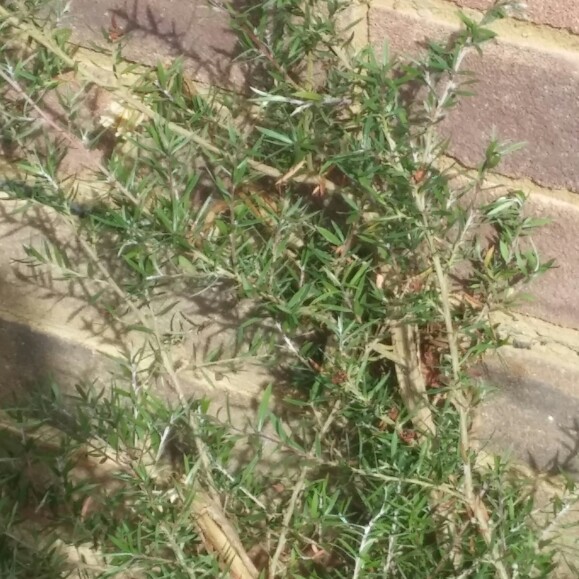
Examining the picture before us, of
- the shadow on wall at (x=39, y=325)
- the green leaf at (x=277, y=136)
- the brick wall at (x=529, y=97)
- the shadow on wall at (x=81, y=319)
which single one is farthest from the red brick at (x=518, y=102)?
the shadow on wall at (x=39, y=325)

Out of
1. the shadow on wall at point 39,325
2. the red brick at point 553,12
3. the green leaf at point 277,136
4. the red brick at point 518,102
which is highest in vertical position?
the red brick at point 553,12

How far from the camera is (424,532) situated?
2.86 ft

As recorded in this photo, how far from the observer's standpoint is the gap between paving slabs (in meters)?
0.81

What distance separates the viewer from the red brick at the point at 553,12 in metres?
0.71

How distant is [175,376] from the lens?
0.91 metres

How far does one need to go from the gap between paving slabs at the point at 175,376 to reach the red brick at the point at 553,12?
24 centimetres

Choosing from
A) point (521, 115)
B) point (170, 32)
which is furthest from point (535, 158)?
point (170, 32)

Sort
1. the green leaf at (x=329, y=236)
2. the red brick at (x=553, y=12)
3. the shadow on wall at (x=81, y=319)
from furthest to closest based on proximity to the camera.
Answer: the shadow on wall at (x=81, y=319) < the green leaf at (x=329, y=236) < the red brick at (x=553, y=12)

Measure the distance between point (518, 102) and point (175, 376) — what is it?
1.53 feet

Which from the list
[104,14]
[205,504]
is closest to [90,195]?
[104,14]

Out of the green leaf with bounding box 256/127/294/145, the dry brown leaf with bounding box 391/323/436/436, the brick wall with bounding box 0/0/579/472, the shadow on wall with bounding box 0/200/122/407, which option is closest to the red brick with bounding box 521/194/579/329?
the brick wall with bounding box 0/0/579/472

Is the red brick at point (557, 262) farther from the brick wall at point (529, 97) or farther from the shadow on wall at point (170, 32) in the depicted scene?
the shadow on wall at point (170, 32)

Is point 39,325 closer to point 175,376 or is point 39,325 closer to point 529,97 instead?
point 175,376

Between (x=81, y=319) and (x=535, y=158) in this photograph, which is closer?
(x=535, y=158)
